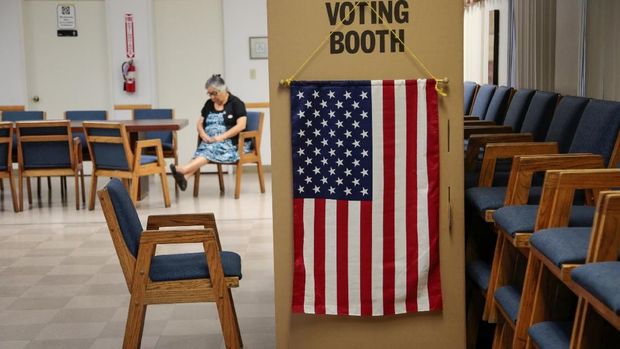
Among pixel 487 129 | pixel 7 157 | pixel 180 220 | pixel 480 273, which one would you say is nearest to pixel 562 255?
pixel 480 273

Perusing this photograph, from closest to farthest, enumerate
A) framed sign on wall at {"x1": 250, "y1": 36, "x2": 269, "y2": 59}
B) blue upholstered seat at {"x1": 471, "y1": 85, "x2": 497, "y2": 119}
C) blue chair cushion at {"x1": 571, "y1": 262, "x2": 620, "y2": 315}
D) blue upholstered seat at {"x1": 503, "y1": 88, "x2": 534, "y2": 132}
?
blue chair cushion at {"x1": 571, "y1": 262, "x2": 620, "y2": 315}, blue upholstered seat at {"x1": 503, "y1": 88, "x2": 534, "y2": 132}, blue upholstered seat at {"x1": 471, "y1": 85, "x2": 497, "y2": 119}, framed sign on wall at {"x1": 250, "y1": 36, "x2": 269, "y2": 59}

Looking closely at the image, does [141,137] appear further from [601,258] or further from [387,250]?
[601,258]

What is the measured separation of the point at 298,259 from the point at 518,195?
36.5 inches

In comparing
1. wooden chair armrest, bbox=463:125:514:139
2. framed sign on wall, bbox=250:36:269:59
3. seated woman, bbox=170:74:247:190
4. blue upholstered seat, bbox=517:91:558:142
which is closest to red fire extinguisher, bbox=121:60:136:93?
framed sign on wall, bbox=250:36:269:59

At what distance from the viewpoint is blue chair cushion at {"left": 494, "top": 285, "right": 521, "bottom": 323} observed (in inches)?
133

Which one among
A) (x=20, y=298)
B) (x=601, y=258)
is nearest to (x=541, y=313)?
(x=601, y=258)

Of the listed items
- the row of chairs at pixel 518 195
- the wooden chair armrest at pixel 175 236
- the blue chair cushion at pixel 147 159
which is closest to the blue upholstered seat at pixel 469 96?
the row of chairs at pixel 518 195

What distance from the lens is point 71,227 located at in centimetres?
796

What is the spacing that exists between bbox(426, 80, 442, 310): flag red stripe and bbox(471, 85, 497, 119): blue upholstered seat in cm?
350

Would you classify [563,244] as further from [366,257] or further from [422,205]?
[366,257]

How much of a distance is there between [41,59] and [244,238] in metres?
5.72

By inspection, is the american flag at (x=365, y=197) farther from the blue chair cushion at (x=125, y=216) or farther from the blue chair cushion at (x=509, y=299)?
the blue chair cushion at (x=125, y=216)

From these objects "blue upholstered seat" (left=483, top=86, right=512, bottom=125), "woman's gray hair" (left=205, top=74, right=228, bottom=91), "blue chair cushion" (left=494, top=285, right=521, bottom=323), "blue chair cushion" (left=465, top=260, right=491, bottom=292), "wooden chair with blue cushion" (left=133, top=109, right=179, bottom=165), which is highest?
"woman's gray hair" (left=205, top=74, right=228, bottom=91)

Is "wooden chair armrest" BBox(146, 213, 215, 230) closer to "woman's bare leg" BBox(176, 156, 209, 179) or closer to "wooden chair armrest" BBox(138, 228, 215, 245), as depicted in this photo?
"wooden chair armrest" BBox(138, 228, 215, 245)
